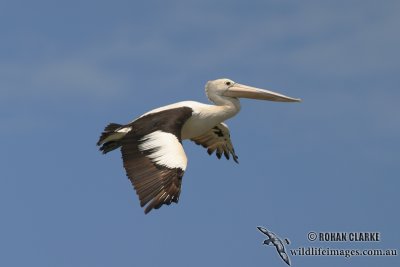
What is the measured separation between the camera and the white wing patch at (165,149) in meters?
24.3

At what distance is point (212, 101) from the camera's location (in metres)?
28.1

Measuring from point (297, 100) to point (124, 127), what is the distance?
448 centimetres

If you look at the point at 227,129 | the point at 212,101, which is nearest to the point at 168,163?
the point at 212,101

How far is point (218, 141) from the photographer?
30.5m

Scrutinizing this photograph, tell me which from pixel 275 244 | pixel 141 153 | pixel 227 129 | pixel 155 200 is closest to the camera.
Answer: pixel 155 200

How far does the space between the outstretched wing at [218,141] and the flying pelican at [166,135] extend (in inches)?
3.2

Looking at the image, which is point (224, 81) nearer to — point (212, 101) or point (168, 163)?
point (212, 101)

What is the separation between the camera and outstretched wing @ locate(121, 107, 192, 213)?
921 inches

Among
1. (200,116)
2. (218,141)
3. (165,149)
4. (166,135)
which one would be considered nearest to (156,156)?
(165,149)

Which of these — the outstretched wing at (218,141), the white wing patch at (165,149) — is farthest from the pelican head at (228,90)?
the white wing patch at (165,149)

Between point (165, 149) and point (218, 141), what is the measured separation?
5.93m

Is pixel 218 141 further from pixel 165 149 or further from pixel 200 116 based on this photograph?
pixel 165 149

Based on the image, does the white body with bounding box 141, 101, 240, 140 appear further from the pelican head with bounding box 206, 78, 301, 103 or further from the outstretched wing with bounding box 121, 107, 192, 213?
the pelican head with bounding box 206, 78, 301, 103

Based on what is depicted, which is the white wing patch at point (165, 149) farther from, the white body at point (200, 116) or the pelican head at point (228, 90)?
the pelican head at point (228, 90)
